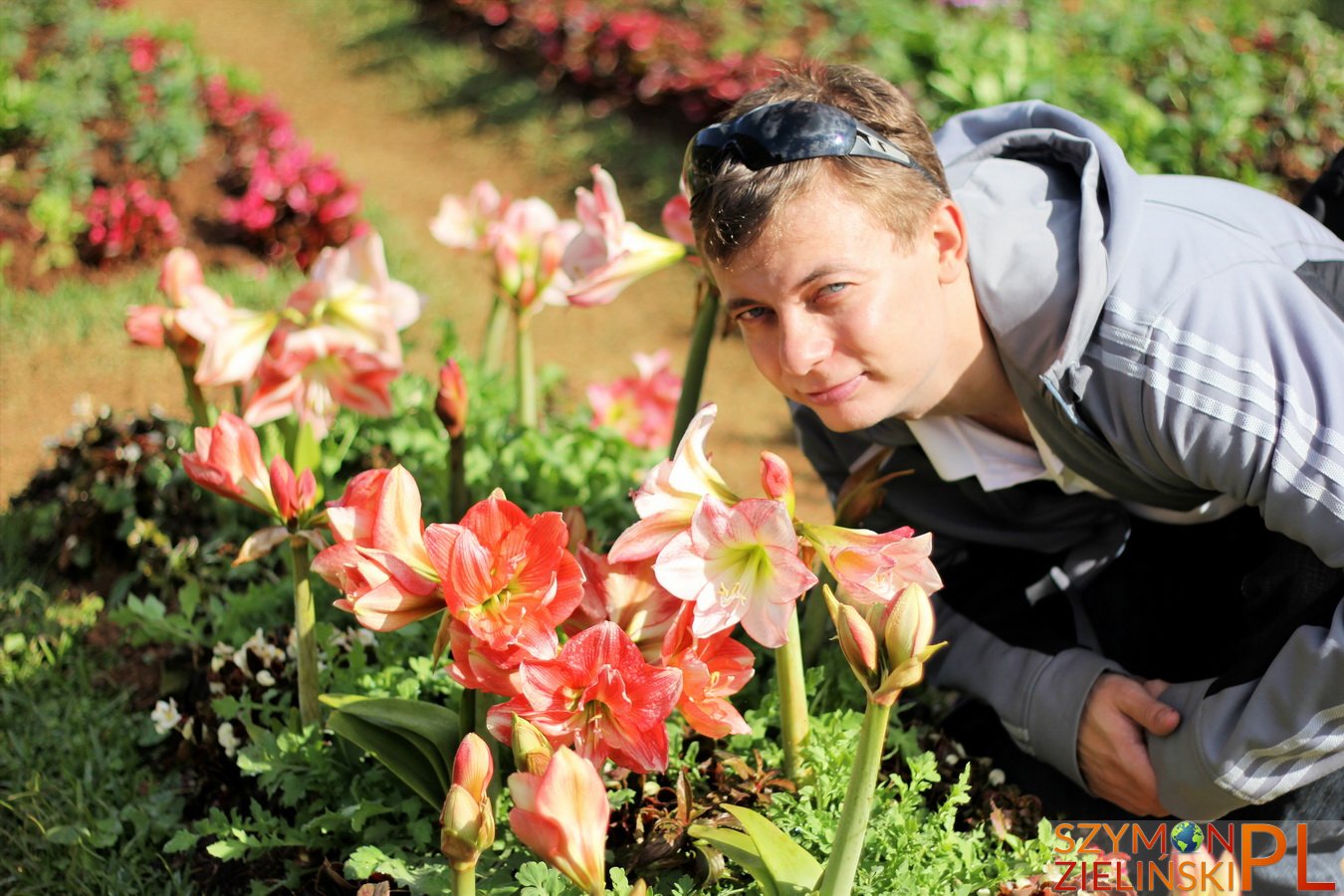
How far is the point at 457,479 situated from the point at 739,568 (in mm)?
984

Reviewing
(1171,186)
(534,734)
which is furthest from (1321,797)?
(534,734)

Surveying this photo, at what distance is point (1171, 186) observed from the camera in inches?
81.8

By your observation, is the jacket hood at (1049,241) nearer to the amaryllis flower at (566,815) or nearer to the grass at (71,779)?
the amaryllis flower at (566,815)

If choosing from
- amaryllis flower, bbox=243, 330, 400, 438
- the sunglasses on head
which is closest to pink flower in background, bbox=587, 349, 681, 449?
amaryllis flower, bbox=243, 330, 400, 438

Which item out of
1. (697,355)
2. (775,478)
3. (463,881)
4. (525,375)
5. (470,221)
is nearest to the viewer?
(463,881)

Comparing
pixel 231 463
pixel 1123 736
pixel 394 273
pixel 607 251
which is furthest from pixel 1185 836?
pixel 394 273

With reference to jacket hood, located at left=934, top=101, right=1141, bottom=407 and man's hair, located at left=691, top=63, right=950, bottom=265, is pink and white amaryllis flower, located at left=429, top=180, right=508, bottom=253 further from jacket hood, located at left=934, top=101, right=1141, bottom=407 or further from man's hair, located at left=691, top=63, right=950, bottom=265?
jacket hood, located at left=934, top=101, right=1141, bottom=407

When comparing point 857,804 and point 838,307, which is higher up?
point 838,307

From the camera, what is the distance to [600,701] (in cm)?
151

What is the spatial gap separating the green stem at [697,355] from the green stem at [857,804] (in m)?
0.97

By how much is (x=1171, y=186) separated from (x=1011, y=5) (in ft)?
13.7

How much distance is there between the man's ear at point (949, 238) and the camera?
1905mm

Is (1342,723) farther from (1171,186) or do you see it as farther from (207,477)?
(207,477)

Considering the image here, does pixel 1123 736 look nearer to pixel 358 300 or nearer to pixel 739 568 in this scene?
pixel 739 568
